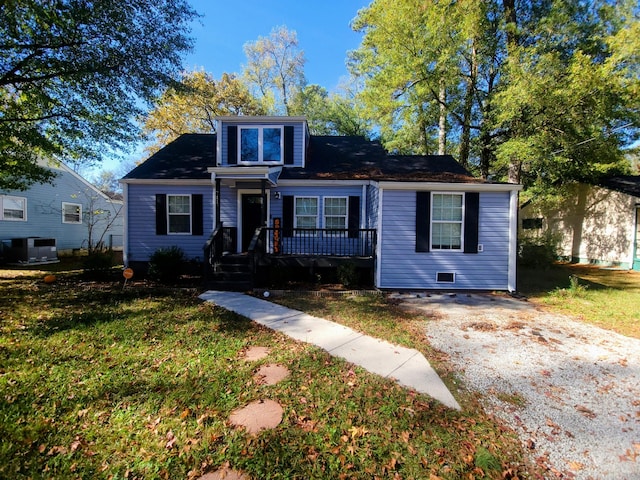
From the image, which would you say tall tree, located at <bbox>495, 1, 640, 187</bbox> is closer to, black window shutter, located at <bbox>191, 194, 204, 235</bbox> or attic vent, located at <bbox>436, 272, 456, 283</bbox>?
attic vent, located at <bbox>436, 272, 456, 283</bbox>

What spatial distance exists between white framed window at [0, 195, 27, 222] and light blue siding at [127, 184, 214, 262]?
795 cm

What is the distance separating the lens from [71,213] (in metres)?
16.0

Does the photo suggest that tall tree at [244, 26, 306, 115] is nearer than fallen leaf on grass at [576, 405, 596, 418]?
No

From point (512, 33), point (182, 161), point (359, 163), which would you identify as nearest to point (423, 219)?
point (359, 163)

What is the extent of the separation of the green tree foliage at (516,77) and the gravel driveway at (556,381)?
29.6 ft

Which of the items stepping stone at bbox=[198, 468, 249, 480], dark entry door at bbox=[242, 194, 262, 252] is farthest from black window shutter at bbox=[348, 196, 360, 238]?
stepping stone at bbox=[198, 468, 249, 480]

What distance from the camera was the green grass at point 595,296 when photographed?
18.1ft

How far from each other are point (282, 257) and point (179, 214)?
4.23 metres

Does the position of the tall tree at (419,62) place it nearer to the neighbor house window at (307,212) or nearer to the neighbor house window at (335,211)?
the neighbor house window at (335,211)

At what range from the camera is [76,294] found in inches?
269

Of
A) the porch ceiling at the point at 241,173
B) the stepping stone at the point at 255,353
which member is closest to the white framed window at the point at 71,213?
the porch ceiling at the point at 241,173

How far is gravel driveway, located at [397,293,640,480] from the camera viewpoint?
226 centimetres

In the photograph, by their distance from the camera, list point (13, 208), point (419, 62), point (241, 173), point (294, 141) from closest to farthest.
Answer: point (241, 173) → point (294, 141) → point (419, 62) → point (13, 208)

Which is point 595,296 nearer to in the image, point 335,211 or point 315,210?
point 335,211
